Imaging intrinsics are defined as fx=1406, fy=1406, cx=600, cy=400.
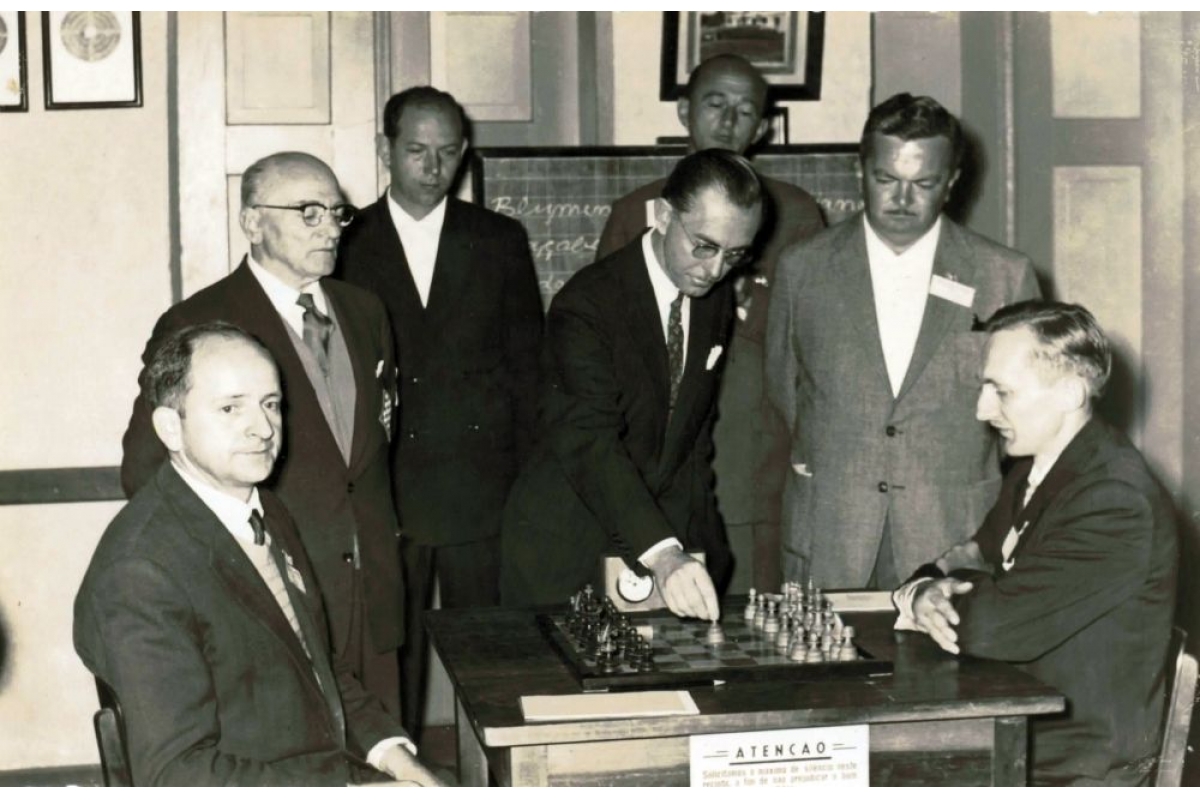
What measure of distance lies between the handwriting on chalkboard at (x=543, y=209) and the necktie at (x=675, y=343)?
1861 mm

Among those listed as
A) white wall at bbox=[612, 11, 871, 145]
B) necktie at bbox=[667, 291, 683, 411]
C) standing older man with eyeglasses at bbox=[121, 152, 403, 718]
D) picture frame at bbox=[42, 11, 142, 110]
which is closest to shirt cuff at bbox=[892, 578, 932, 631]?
necktie at bbox=[667, 291, 683, 411]

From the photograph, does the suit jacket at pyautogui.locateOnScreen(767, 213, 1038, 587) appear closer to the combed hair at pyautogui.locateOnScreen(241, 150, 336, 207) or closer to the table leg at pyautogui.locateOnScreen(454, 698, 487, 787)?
the table leg at pyautogui.locateOnScreen(454, 698, 487, 787)

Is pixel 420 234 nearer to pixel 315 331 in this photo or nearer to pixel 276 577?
pixel 315 331

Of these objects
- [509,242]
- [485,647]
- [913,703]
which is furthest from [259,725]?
[509,242]

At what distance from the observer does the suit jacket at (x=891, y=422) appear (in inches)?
150

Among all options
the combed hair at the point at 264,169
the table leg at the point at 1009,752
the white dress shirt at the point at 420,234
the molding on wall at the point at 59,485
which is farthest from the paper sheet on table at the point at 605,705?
the molding on wall at the point at 59,485

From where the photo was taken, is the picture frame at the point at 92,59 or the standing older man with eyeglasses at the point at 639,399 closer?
the standing older man with eyeglasses at the point at 639,399

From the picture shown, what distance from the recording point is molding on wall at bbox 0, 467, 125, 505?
515 centimetres

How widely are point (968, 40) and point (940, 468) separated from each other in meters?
2.56

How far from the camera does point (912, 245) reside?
392cm

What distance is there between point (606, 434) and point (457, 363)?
133 centimetres

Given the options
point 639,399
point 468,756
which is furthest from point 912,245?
point 468,756

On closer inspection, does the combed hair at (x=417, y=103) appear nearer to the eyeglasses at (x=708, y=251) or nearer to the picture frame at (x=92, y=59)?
the picture frame at (x=92, y=59)
